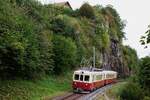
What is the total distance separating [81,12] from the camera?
82000 mm

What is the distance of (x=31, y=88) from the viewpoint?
108ft

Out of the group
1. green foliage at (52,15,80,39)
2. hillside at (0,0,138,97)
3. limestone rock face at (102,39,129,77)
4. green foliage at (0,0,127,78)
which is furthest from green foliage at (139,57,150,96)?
limestone rock face at (102,39,129,77)

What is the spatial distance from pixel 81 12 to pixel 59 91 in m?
45.6

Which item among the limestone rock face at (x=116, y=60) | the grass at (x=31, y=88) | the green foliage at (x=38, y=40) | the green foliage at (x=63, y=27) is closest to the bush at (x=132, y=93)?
the grass at (x=31, y=88)

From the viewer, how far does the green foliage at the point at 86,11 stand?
8212cm

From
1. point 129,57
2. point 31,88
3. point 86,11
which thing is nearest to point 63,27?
point 31,88

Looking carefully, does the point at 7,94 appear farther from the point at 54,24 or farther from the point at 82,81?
the point at 54,24

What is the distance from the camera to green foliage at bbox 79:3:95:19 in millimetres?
82125

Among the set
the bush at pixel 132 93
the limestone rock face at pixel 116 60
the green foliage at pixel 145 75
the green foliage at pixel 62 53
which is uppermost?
the limestone rock face at pixel 116 60

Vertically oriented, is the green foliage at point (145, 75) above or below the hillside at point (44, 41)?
below

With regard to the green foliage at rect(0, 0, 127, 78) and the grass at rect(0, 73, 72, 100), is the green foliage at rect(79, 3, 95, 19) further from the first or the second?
the grass at rect(0, 73, 72, 100)

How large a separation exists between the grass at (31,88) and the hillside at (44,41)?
507mm

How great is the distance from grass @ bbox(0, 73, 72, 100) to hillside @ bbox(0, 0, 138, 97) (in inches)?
20.0

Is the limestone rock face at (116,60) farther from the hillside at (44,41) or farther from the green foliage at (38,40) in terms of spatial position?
the green foliage at (38,40)
